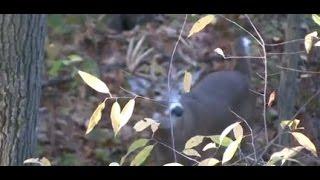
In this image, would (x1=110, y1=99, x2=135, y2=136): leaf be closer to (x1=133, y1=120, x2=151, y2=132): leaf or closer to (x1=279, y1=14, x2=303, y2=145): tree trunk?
(x1=133, y1=120, x2=151, y2=132): leaf

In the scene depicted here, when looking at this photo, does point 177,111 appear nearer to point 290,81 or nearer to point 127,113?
point 290,81

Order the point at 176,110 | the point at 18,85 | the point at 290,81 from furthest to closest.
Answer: the point at 176,110 < the point at 290,81 < the point at 18,85

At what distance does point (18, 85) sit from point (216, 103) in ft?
8.92

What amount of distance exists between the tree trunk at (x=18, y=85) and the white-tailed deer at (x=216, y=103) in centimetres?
196

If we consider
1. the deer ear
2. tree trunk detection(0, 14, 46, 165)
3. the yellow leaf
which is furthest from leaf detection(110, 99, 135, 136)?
the deer ear

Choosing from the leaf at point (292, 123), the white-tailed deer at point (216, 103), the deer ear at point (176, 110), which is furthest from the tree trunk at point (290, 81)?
the leaf at point (292, 123)

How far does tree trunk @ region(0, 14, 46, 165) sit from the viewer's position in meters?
2.99

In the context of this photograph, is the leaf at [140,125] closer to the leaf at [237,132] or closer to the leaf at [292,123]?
the leaf at [237,132]

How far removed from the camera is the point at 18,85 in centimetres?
303

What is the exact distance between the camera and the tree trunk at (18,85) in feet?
9.82

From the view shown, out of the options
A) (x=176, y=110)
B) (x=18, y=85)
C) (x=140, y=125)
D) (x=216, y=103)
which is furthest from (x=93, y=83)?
(x=216, y=103)
